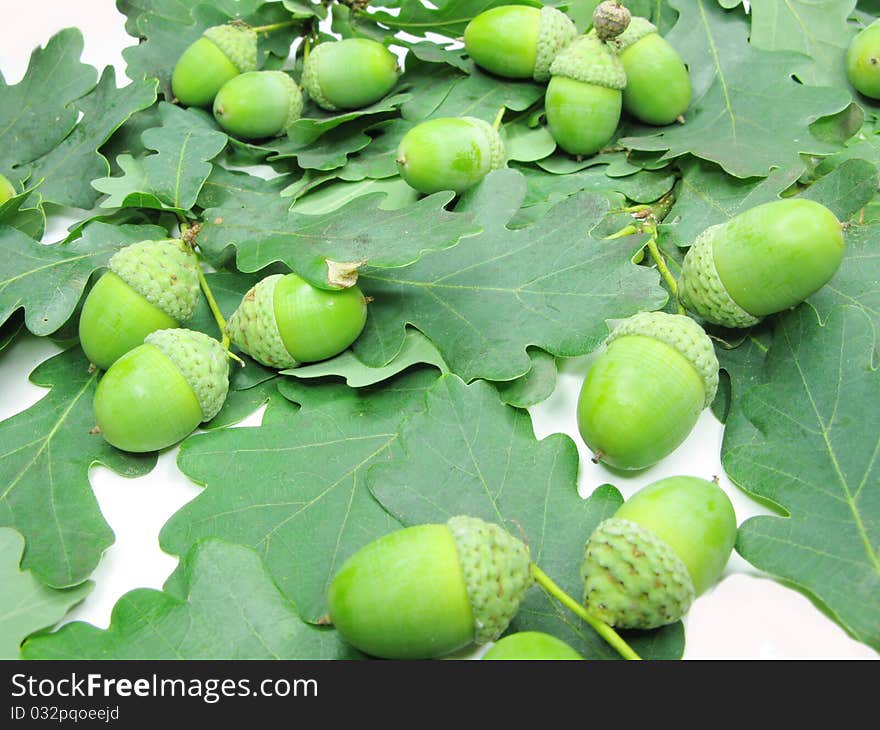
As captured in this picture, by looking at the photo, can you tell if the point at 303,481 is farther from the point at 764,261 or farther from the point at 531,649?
the point at 764,261

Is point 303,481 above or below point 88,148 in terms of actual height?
below

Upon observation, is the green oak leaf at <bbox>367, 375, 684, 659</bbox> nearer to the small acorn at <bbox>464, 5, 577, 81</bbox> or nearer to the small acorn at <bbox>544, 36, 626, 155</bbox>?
the small acorn at <bbox>544, 36, 626, 155</bbox>

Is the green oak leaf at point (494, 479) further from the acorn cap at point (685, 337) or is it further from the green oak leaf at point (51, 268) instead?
the green oak leaf at point (51, 268)

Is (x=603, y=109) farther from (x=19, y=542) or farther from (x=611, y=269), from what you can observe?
(x=19, y=542)

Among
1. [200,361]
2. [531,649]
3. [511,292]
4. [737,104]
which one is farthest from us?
[737,104]

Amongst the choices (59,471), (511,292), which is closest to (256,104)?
(511,292)

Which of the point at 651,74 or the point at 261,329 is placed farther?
the point at 651,74

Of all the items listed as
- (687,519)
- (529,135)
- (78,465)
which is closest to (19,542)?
(78,465)
